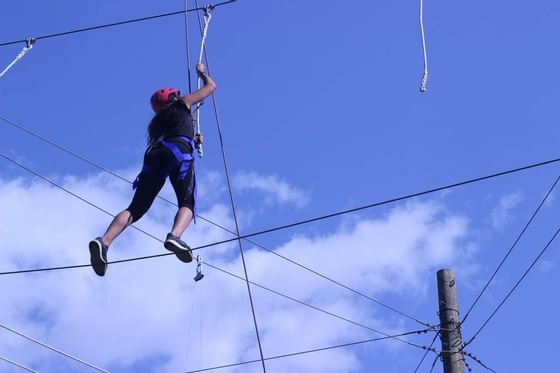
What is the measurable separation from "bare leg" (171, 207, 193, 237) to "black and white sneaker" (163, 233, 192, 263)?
7 cm

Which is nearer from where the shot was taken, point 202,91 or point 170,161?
point 170,161

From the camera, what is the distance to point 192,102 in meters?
7.06

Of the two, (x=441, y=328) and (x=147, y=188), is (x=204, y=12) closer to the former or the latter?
(x=147, y=188)

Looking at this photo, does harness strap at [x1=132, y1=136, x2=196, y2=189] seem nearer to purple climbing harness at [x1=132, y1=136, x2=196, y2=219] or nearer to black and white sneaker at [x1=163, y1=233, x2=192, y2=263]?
purple climbing harness at [x1=132, y1=136, x2=196, y2=219]

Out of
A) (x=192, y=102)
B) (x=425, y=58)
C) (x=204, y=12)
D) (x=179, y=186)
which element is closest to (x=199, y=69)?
(x=192, y=102)

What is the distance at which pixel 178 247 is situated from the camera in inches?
253

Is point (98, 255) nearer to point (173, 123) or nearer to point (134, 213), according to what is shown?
point (134, 213)

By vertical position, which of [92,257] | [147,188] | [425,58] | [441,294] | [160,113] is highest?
[425,58]

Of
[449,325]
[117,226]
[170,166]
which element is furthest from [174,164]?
[449,325]

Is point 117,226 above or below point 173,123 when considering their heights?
below

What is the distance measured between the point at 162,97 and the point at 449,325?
3.43m

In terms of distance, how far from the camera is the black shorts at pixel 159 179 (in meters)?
6.77

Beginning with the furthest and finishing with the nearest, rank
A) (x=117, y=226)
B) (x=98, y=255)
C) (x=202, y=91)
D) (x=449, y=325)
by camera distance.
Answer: (x=449, y=325), (x=202, y=91), (x=117, y=226), (x=98, y=255)

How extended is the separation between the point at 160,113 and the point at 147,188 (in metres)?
0.49
